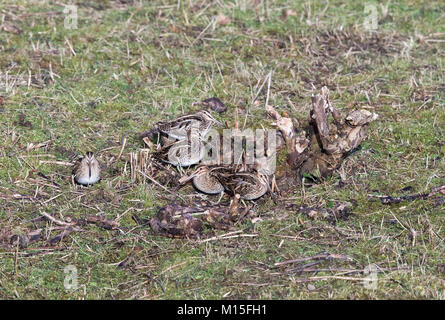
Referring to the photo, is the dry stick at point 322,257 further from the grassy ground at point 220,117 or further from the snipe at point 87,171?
the snipe at point 87,171

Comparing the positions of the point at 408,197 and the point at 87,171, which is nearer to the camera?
the point at 408,197

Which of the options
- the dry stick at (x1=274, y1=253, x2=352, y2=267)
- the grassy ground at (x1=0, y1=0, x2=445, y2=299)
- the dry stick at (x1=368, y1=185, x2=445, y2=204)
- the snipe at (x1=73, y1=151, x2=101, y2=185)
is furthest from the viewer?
the snipe at (x1=73, y1=151, x2=101, y2=185)

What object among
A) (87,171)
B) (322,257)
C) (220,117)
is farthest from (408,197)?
(87,171)

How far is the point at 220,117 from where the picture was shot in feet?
27.0

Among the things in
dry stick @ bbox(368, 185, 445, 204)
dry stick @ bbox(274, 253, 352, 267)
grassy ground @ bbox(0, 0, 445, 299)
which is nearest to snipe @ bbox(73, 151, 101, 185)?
grassy ground @ bbox(0, 0, 445, 299)

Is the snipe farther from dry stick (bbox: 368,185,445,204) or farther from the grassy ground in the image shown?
dry stick (bbox: 368,185,445,204)

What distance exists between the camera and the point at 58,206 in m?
6.70

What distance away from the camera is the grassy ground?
5.86 m

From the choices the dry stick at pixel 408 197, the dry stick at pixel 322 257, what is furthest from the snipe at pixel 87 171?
the dry stick at pixel 408 197

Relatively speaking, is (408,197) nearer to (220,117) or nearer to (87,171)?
(220,117)

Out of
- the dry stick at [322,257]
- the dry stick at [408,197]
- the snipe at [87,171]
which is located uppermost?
the snipe at [87,171]

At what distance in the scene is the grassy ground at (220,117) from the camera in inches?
231
